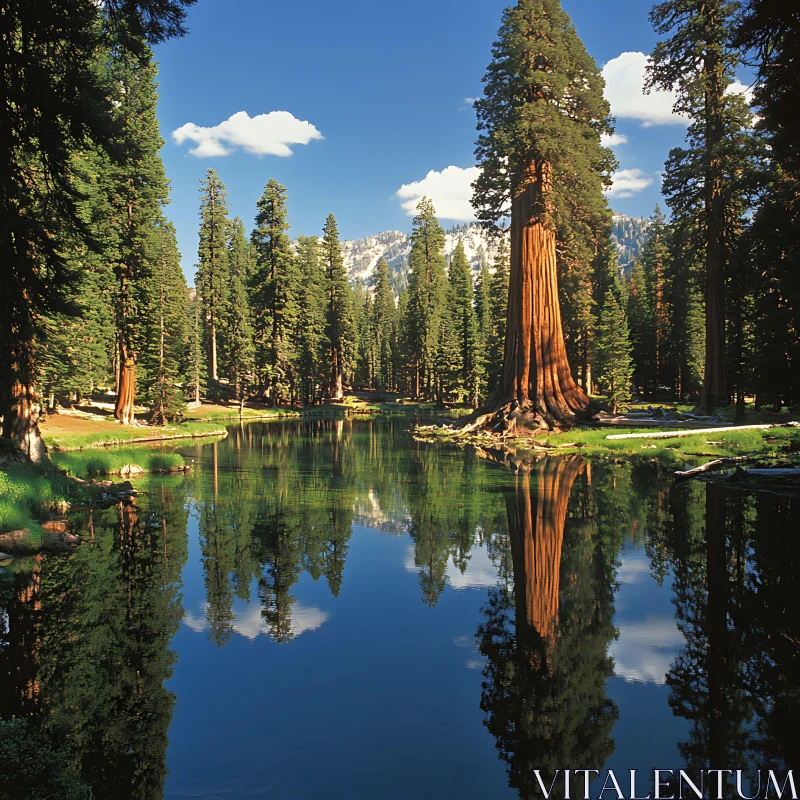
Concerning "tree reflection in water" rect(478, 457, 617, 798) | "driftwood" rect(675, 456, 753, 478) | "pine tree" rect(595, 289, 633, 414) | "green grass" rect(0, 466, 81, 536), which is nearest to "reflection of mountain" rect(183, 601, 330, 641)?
"tree reflection in water" rect(478, 457, 617, 798)

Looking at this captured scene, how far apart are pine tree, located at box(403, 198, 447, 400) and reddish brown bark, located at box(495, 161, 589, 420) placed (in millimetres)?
39063

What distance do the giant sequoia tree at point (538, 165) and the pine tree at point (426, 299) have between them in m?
39.3

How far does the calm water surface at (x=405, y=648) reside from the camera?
520 cm

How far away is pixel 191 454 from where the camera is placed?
28750 millimetres

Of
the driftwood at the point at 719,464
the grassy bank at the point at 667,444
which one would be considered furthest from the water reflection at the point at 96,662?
the grassy bank at the point at 667,444

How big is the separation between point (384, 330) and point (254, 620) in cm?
9418

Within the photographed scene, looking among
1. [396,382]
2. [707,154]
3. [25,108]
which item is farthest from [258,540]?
[396,382]

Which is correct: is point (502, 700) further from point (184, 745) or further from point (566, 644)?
point (184, 745)

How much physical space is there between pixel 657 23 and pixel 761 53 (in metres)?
23.1

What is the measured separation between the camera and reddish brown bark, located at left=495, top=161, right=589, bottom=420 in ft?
112

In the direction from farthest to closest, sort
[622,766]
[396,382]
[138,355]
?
[396,382] < [138,355] < [622,766]

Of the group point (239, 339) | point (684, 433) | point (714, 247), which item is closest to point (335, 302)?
point (239, 339)

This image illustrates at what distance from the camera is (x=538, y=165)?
34.2 metres

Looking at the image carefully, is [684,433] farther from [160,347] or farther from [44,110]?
[160,347]
